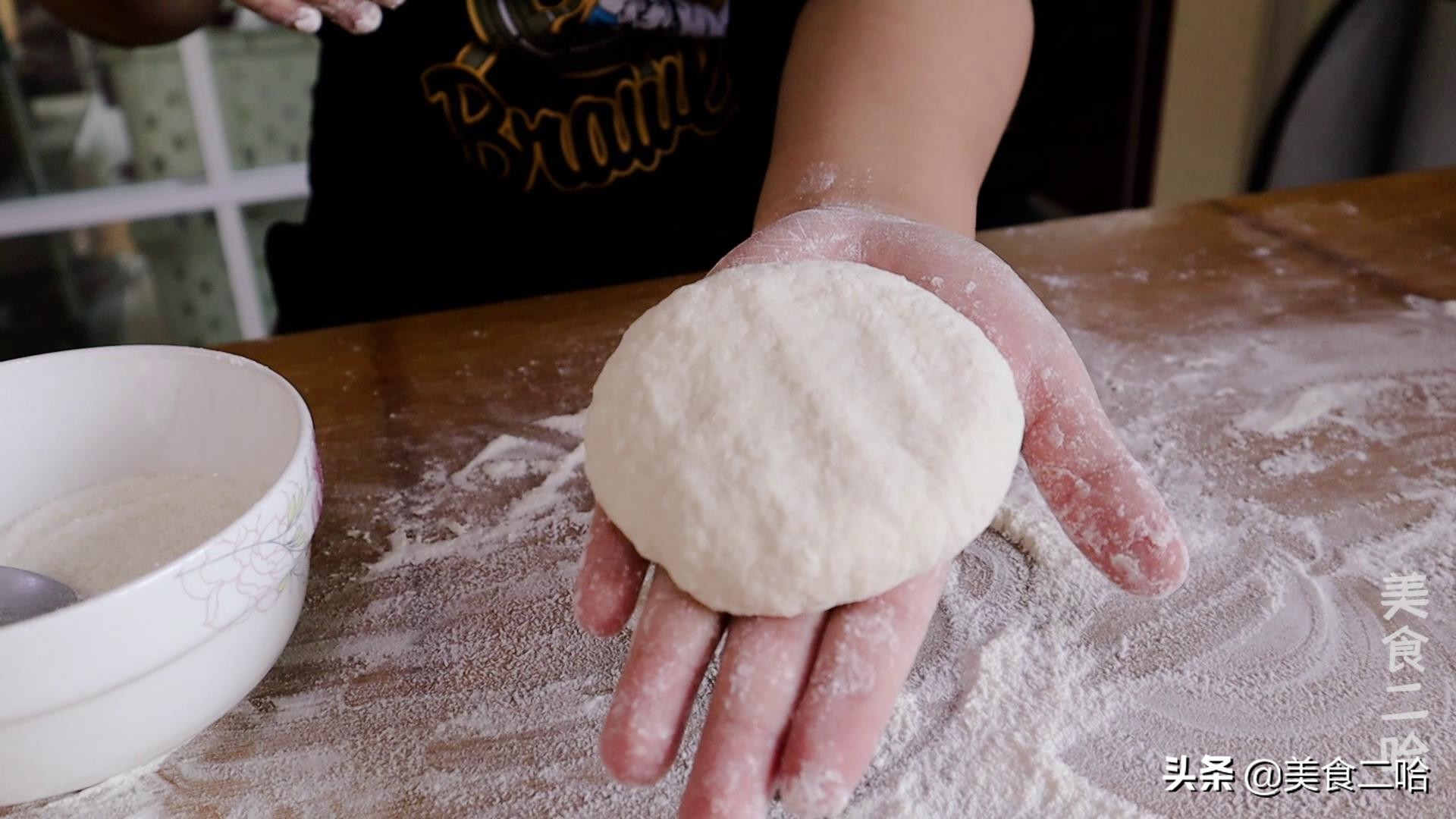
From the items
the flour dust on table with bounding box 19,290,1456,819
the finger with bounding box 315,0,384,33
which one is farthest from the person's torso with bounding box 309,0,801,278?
the flour dust on table with bounding box 19,290,1456,819

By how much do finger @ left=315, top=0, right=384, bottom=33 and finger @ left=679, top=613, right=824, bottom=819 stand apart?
2.35ft

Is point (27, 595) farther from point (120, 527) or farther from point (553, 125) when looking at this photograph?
point (553, 125)

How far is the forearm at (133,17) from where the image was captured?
1.33m

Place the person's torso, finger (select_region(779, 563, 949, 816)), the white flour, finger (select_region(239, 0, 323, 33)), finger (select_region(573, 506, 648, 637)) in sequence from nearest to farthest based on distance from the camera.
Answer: finger (select_region(779, 563, 949, 816))
finger (select_region(573, 506, 648, 637))
the white flour
finger (select_region(239, 0, 323, 33))
the person's torso

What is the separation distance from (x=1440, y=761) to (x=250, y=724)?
2.75 feet

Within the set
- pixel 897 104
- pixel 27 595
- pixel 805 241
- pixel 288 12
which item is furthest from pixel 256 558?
pixel 897 104

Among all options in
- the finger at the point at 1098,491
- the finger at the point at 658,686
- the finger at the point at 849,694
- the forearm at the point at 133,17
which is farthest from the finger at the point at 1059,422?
the forearm at the point at 133,17

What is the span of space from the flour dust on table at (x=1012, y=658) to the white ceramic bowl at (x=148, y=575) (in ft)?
0.26

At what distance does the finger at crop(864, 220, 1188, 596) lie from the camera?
0.66 meters

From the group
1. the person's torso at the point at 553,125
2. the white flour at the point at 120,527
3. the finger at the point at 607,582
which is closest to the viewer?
A: the finger at the point at 607,582

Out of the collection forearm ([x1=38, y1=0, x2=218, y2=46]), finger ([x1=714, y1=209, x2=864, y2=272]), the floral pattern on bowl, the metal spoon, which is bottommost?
the metal spoon

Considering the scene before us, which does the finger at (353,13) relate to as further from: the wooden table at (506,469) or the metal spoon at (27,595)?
the metal spoon at (27,595)

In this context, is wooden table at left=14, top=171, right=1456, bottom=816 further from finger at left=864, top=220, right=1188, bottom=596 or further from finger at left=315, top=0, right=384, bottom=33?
finger at left=315, top=0, right=384, bottom=33

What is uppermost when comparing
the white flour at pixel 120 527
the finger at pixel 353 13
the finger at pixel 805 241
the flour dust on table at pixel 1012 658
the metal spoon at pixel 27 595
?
the finger at pixel 353 13
